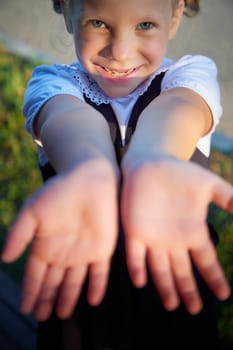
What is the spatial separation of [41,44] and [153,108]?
5.73 feet

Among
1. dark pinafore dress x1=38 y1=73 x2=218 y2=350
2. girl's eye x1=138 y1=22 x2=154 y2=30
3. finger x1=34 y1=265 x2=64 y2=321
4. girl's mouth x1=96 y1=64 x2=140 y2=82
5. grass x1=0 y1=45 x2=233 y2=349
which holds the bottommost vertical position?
grass x1=0 y1=45 x2=233 y2=349

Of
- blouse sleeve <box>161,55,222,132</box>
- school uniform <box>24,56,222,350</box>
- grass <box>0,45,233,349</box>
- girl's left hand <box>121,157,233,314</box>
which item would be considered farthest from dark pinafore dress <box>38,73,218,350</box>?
grass <box>0,45,233,349</box>

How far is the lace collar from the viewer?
83 cm

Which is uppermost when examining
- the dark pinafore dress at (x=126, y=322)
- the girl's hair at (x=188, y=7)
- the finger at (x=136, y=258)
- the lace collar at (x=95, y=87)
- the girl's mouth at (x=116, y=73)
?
the girl's hair at (x=188, y=7)

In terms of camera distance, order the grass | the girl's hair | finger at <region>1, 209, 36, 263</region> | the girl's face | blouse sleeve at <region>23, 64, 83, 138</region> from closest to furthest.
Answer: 1. finger at <region>1, 209, 36, 263</region>
2. the girl's face
3. blouse sleeve at <region>23, 64, 83, 138</region>
4. the girl's hair
5. the grass

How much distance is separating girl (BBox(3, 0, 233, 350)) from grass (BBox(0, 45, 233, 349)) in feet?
1.88

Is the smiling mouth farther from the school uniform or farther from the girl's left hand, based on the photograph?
the girl's left hand

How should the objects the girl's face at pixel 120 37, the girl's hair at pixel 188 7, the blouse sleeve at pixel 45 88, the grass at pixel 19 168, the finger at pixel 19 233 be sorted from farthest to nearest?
the grass at pixel 19 168 < the girl's hair at pixel 188 7 < the blouse sleeve at pixel 45 88 < the girl's face at pixel 120 37 < the finger at pixel 19 233

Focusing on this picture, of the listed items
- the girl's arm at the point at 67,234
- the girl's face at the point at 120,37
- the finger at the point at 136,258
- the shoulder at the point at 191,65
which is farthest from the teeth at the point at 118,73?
the finger at the point at 136,258

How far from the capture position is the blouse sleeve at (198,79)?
0.78m

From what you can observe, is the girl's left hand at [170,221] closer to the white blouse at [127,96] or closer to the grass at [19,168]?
the white blouse at [127,96]

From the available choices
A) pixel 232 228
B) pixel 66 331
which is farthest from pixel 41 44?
pixel 66 331

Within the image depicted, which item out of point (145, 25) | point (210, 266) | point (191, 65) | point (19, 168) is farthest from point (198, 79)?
point (19, 168)

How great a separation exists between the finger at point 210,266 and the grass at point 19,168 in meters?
0.80
